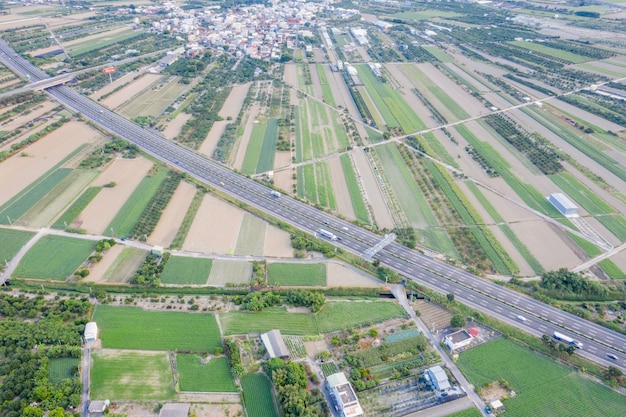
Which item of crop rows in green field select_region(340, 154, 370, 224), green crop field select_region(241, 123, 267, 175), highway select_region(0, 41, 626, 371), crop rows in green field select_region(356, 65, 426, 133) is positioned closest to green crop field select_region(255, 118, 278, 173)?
green crop field select_region(241, 123, 267, 175)

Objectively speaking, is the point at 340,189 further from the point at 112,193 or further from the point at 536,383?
the point at 536,383

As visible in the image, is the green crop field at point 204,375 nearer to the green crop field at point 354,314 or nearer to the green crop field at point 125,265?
the green crop field at point 354,314

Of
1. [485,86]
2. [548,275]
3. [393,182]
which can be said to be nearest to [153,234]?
[393,182]

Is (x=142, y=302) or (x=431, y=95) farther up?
(x=431, y=95)

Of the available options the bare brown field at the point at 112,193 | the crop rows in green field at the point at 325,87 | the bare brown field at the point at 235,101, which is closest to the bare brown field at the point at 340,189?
the crop rows in green field at the point at 325,87

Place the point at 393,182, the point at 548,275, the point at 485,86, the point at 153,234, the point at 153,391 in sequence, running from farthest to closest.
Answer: the point at 485,86, the point at 393,182, the point at 153,234, the point at 548,275, the point at 153,391

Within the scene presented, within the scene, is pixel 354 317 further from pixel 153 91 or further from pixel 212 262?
pixel 153 91

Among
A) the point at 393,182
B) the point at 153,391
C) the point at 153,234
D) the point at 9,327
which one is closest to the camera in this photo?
the point at 153,391
